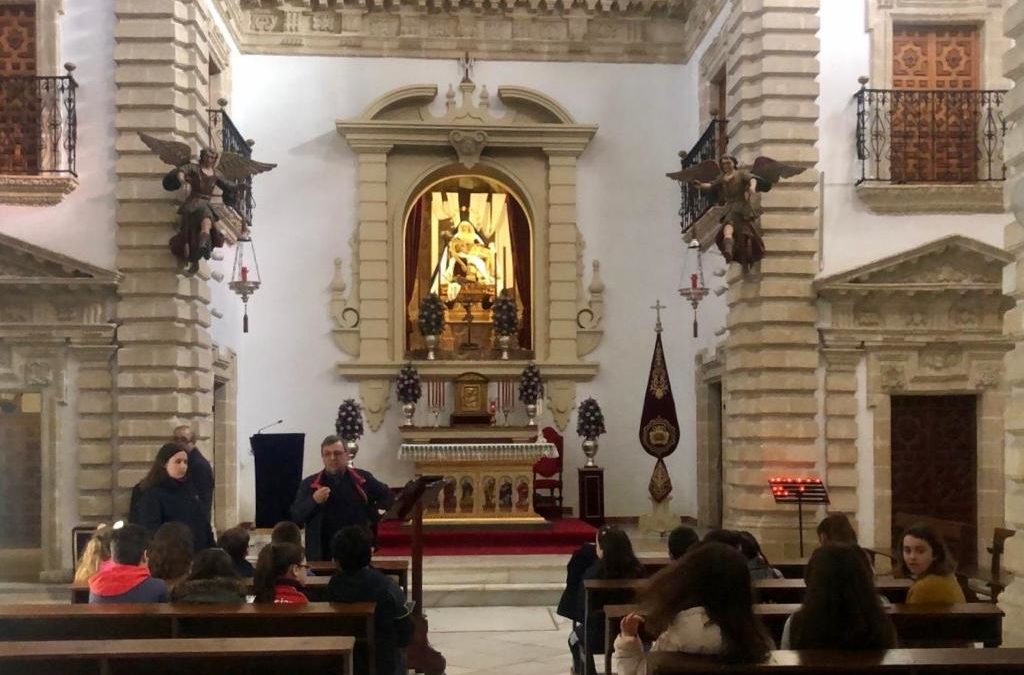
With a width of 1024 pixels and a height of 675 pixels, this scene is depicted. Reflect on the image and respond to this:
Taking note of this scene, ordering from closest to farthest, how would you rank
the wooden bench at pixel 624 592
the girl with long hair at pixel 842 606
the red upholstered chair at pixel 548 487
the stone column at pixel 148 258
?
1. the girl with long hair at pixel 842 606
2. the wooden bench at pixel 624 592
3. the stone column at pixel 148 258
4. the red upholstered chair at pixel 548 487

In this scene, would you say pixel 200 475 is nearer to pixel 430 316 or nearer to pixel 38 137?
pixel 38 137

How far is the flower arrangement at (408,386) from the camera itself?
14969 mm

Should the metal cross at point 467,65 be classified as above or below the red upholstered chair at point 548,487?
above

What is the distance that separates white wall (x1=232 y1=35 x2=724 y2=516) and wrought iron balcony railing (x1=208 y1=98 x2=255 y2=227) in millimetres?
841

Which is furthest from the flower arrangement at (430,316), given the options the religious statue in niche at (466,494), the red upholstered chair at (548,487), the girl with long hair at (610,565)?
the girl with long hair at (610,565)

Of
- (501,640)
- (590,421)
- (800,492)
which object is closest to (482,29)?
(590,421)

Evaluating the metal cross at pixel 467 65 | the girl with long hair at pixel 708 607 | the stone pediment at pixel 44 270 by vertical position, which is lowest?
the girl with long hair at pixel 708 607

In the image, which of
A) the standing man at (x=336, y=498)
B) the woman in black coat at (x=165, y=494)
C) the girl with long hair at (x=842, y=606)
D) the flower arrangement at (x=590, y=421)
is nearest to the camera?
the girl with long hair at (x=842, y=606)

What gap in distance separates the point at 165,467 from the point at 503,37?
10126 millimetres

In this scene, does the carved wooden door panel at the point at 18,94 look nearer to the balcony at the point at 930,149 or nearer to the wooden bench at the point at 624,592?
the wooden bench at the point at 624,592

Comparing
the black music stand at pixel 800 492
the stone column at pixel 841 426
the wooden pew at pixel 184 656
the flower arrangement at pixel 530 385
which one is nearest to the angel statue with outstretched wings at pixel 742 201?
the stone column at pixel 841 426

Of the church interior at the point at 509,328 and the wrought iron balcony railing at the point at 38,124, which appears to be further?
the wrought iron balcony railing at the point at 38,124

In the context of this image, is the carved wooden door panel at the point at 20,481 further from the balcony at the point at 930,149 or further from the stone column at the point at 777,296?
the balcony at the point at 930,149

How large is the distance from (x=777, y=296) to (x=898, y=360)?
149 cm
